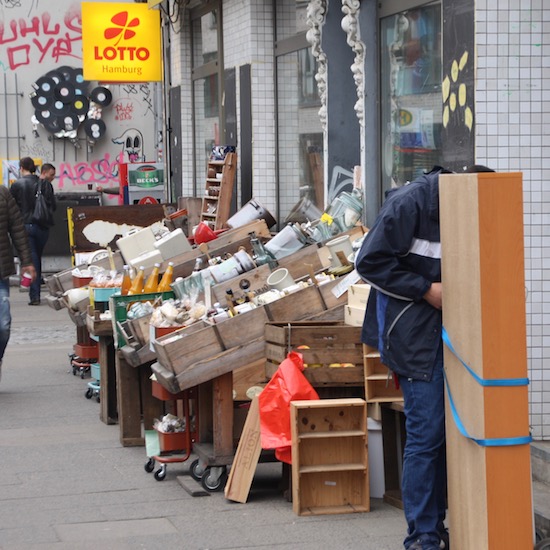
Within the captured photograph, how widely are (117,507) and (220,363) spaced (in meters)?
1.03

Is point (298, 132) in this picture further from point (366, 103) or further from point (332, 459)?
point (332, 459)

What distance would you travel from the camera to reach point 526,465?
5082 millimetres

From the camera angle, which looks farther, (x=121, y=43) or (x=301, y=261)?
(x=121, y=43)

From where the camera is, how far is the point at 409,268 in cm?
563

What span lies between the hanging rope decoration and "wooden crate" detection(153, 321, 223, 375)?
18020 mm

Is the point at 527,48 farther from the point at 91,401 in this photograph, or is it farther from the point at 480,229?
the point at 91,401

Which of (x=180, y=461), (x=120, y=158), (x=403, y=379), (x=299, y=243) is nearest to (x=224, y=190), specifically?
(x=299, y=243)

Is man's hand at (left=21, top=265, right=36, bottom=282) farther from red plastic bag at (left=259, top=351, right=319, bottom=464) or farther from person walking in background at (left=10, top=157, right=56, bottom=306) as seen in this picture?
person walking in background at (left=10, top=157, right=56, bottom=306)

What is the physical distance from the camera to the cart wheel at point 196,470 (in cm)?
762

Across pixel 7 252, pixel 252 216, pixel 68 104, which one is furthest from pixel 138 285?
pixel 68 104

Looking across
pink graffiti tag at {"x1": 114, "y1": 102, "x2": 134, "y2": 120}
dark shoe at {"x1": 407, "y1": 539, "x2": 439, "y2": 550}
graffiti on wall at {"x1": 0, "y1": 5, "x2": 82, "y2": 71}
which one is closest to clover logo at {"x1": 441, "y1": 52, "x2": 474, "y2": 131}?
dark shoe at {"x1": 407, "y1": 539, "x2": 439, "y2": 550}

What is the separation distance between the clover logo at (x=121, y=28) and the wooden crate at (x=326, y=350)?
1152 centimetres

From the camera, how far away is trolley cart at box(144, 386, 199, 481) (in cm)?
786

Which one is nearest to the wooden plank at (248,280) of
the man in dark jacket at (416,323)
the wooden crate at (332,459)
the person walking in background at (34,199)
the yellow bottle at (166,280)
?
the yellow bottle at (166,280)
